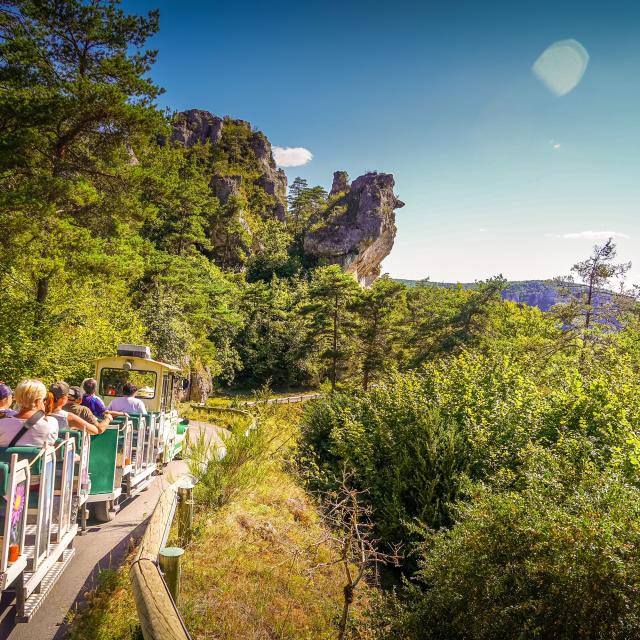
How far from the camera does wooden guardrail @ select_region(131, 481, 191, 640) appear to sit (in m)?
2.74

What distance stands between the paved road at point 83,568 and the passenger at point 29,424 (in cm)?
144

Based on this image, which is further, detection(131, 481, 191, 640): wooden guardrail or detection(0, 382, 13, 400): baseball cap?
detection(0, 382, 13, 400): baseball cap

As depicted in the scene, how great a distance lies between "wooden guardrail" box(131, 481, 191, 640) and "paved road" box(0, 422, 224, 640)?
3.40 ft

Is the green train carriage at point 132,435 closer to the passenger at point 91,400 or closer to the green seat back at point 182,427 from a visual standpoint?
the green seat back at point 182,427

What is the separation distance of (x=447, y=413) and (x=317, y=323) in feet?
79.0

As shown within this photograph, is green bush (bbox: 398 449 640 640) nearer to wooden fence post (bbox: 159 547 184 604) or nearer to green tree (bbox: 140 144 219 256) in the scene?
wooden fence post (bbox: 159 547 184 604)

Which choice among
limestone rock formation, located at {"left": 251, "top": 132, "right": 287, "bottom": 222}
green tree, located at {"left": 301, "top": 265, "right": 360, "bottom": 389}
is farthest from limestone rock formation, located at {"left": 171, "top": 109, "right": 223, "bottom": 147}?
green tree, located at {"left": 301, "top": 265, "right": 360, "bottom": 389}

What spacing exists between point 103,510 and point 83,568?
4.90 feet

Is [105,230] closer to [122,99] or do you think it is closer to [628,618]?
[122,99]

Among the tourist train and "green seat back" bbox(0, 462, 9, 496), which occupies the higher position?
"green seat back" bbox(0, 462, 9, 496)

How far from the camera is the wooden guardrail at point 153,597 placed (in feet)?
9.00

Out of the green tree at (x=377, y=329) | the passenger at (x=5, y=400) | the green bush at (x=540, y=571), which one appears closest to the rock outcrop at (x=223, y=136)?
the green tree at (x=377, y=329)

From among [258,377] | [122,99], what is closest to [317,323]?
[258,377]

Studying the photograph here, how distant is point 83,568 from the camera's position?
5098 mm
